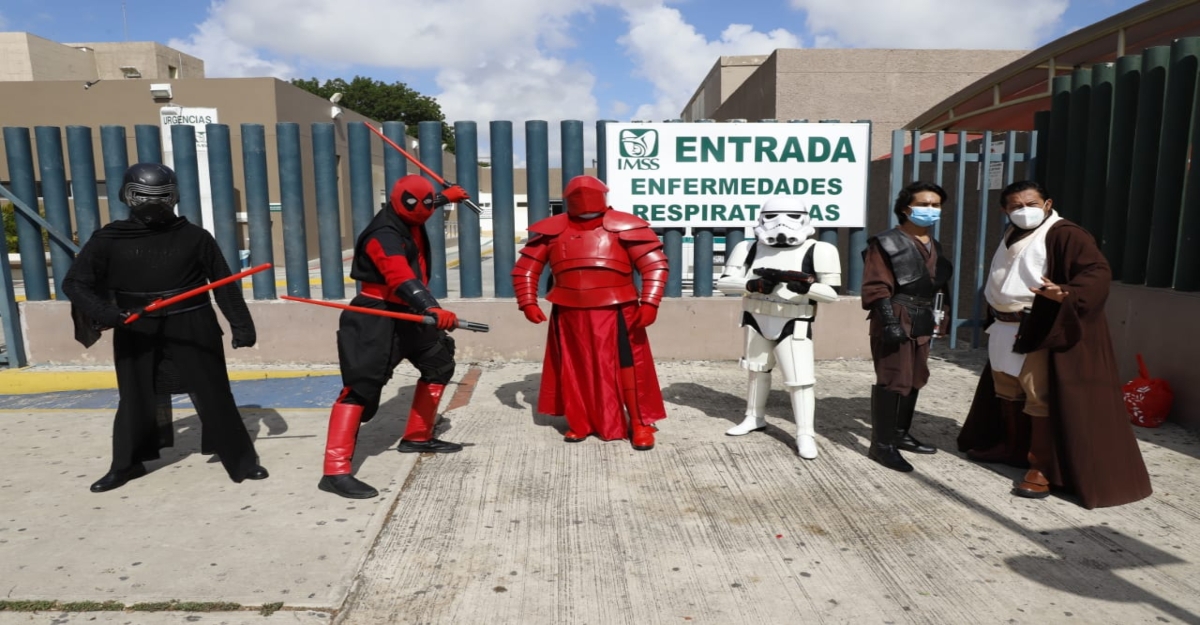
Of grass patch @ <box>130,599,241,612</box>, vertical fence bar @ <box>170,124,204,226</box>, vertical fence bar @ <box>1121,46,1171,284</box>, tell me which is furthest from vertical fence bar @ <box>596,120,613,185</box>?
grass patch @ <box>130,599,241,612</box>

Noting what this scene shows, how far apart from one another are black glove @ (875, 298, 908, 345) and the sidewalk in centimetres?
76

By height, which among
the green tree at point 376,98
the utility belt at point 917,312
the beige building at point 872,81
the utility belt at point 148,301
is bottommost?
the utility belt at point 917,312

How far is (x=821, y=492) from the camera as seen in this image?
4008 millimetres

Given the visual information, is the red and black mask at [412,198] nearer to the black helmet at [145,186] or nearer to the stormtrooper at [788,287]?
the black helmet at [145,186]

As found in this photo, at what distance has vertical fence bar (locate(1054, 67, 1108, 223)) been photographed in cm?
632

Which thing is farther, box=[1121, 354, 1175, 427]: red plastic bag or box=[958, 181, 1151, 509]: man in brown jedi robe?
box=[1121, 354, 1175, 427]: red plastic bag

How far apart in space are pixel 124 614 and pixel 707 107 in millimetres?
25921

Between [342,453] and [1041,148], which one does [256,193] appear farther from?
[1041,148]

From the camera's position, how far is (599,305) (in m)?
4.68

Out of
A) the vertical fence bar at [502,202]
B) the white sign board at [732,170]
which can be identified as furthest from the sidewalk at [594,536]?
the white sign board at [732,170]

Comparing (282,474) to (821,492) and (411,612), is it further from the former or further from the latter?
(821,492)

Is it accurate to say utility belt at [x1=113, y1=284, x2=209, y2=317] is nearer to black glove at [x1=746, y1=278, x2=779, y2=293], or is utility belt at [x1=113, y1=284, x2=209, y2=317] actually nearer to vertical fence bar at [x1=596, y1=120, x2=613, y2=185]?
black glove at [x1=746, y1=278, x2=779, y2=293]

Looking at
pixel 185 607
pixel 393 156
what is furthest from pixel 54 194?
pixel 185 607

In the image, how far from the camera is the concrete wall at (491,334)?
7.02m
